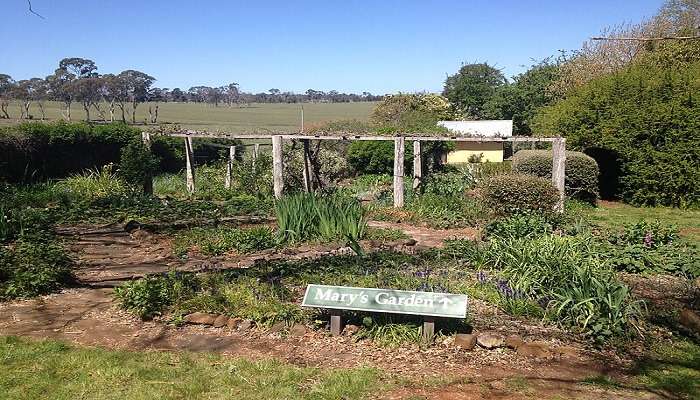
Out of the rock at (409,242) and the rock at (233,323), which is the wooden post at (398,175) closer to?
the rock at (409,242)

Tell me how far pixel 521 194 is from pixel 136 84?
65.8m

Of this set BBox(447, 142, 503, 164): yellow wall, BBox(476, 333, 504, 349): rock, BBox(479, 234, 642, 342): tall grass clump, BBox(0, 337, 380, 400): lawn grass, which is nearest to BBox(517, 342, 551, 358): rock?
BBox(476, 333, 504, 349): rock

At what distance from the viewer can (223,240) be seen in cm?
912

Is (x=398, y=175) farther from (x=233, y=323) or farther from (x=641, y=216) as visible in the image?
(x=233, y=323)

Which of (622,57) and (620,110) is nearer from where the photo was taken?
(620,110)

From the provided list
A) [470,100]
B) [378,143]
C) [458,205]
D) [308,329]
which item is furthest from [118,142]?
[470,100]

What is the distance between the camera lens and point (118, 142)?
22.3 m

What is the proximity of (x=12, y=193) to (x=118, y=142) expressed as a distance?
8400mm

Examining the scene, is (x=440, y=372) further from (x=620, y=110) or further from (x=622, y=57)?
(x=622, y=57)

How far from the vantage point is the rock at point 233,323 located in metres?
5.68

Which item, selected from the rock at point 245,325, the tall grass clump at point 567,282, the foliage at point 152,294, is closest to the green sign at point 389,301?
the rock at point 245,325

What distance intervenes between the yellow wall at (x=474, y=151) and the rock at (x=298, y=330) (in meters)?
28.3

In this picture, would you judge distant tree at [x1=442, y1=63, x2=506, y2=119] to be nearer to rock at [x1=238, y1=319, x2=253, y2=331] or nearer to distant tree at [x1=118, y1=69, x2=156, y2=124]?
distant tree at [x1=118, y1=69, x2=156, y2=124]

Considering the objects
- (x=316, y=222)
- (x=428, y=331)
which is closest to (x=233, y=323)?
(x=428, y=331)
